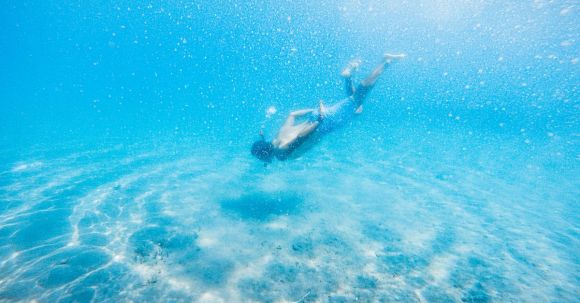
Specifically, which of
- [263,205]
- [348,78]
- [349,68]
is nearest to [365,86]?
[348,78]

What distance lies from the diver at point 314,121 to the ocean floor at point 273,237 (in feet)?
9.11

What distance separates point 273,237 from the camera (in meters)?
7.18

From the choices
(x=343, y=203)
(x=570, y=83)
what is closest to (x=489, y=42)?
(x=570, y=83)

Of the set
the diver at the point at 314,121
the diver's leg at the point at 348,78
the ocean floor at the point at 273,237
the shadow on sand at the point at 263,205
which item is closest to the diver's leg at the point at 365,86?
the diver at the point at 314,121

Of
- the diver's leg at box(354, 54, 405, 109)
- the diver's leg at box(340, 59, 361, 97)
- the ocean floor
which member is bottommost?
the ocean floor

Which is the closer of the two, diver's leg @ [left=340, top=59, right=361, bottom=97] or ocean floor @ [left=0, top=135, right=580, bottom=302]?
ocean floor @ [left=0, top=135, right=580, bottom=302]

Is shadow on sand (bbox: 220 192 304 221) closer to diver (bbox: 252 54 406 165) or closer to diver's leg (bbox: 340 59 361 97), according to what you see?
diver (bbox: 252 54 406 165)

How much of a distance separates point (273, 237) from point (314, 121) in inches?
148

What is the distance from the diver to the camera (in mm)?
5952

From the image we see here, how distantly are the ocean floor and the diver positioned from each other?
278 cm

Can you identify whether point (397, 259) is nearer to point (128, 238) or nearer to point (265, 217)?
point (265, 217)

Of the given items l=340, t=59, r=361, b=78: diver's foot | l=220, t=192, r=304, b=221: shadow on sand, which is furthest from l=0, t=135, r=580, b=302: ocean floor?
l=340, t=59, r=361, b=78: diver's foot

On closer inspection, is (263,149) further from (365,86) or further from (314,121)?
(365,86)

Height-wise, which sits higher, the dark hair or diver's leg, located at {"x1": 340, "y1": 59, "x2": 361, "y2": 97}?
diver's leg, located at {"x1": 340, "y1": 59, "x2": 361, "y2": 97}
